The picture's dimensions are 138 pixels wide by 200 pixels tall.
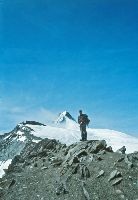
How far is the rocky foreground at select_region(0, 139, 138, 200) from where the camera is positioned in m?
22.1

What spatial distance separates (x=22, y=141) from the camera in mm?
71938

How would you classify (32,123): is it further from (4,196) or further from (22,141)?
(4,196)

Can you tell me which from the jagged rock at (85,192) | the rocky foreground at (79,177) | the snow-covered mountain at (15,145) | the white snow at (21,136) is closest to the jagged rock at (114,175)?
the rocky foreground at (79,177)

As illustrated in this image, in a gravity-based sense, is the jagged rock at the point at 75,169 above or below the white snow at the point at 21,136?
below

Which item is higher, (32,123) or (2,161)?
(32,123)

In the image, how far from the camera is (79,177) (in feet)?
78.9

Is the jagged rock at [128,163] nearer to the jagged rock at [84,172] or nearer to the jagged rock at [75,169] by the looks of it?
the jagged rock at [84,172]

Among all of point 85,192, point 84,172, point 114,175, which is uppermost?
point 84,172

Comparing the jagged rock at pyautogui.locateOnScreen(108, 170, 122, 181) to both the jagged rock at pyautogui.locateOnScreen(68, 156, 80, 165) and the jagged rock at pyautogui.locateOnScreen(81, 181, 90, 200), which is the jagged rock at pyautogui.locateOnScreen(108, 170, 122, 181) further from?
the jagged rock at pyautogui.locateOnScreen(68, 156, 80, 165)

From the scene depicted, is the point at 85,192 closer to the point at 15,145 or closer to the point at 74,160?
the point at 74,160

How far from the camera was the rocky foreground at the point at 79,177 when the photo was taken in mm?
22125

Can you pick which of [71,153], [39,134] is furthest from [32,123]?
[71,153]

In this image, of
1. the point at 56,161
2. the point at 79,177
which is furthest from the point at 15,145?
the point at 79,177

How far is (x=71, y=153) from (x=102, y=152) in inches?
101
